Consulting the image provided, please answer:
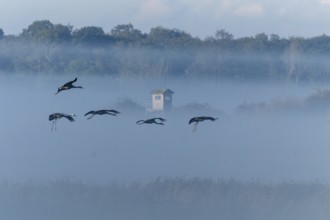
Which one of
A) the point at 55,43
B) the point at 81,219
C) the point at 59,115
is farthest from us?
the point at 55,43

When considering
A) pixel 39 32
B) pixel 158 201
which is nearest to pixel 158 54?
pixel 39 32

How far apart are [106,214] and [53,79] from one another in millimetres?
4296

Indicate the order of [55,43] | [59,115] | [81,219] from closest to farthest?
[59,115], [81,219], [55,43]

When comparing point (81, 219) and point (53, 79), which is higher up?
point (53, 79)

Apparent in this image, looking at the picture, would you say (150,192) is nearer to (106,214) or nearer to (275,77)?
(106,214)

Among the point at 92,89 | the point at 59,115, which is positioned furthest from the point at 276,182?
the point at 59,115

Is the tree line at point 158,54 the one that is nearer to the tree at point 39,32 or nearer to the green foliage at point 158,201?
the tree at point 39,32

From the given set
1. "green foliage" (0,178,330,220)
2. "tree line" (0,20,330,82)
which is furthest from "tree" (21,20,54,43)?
"green foliage" (0,178,330,220)

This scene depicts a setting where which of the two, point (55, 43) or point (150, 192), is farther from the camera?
point (55, 43)

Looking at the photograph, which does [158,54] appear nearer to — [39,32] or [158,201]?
[39,32]

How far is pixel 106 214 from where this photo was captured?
27156 millimetres

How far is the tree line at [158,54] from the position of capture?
30.2 meters

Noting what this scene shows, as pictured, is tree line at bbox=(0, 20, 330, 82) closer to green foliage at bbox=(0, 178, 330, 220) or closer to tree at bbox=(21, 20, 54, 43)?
tree at bbox=(21, 20, 54, 43)

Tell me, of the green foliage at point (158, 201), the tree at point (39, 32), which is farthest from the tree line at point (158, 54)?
the green foliage at point (158, 201)
